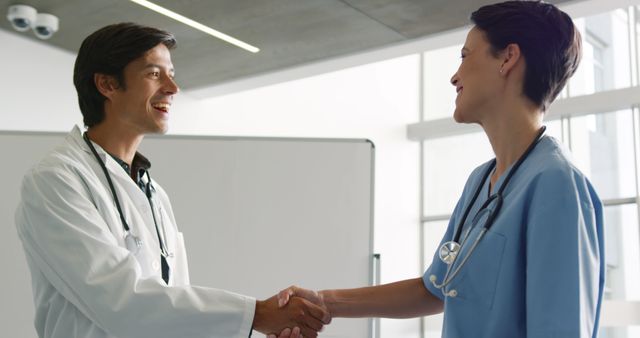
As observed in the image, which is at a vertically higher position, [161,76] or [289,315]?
[161,76]

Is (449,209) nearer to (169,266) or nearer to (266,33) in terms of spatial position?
(266,33)

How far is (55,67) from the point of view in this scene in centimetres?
673

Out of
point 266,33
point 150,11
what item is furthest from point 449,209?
point 150,11

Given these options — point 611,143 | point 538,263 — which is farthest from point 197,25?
point 611,143

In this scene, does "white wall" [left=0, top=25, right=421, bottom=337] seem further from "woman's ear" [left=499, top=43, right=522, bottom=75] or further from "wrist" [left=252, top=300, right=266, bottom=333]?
"woman's ear" [left=499, top=43, right=522, bottom=75]

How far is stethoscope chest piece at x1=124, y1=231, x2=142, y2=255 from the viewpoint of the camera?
2.26 metres

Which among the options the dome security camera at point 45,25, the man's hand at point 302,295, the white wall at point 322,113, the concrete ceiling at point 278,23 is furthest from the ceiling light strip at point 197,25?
the man's hand at point 302,295

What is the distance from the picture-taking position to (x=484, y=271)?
189 cm

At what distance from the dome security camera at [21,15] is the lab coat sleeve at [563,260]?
15.8 ft

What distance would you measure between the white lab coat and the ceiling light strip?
12.1 ft

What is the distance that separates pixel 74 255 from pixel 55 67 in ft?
A: 16.4

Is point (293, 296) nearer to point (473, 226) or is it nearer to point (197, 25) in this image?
point (473, 226)

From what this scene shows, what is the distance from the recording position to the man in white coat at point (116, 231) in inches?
81.4

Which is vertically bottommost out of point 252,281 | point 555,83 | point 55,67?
point 252,281
